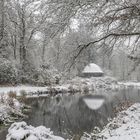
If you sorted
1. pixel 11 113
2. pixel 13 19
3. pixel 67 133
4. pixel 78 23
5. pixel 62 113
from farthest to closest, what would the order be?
pixel 13 19
pixel 62 113
pixel 11 113
pixel 67 133
pixel 78 23

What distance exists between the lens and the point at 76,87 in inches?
1438

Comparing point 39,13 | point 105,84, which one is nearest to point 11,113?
point 39,13

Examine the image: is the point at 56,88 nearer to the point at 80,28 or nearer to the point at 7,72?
the point at 7,72

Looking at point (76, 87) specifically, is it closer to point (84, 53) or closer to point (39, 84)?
point (39, 84)

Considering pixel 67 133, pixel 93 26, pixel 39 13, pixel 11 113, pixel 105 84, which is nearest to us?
pixel 39 13

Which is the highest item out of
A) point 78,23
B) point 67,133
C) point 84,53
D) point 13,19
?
point 13,19

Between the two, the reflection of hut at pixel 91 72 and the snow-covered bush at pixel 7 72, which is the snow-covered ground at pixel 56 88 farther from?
the reflection of hut at pixel 91 72

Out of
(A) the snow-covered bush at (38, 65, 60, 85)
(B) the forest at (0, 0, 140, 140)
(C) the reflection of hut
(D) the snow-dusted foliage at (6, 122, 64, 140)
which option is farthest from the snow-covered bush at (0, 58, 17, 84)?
(C) the reflection of hut

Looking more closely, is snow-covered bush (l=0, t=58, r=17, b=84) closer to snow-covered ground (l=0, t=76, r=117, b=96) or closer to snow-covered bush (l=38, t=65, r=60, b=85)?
snow-covered ground (l=0, t=76, r=117, b=96)

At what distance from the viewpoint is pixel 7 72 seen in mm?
31969

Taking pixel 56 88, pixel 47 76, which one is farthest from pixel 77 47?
pixel 47 76

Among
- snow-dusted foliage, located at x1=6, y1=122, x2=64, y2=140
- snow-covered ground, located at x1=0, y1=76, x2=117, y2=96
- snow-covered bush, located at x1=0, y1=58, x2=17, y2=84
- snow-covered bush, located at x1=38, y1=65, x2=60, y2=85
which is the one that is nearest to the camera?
snow-dusted foliage, located at x1=6, y1=122, x2=64, y2=140

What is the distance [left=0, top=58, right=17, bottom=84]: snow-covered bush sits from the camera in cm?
3138

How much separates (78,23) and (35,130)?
3396mm
